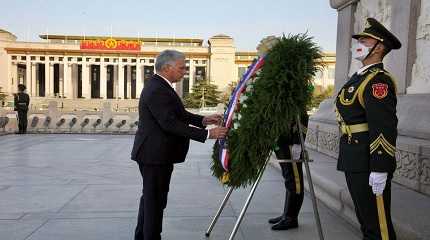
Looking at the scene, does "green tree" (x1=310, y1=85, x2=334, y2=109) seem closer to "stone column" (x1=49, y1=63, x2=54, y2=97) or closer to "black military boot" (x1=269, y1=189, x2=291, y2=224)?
"black military boot" (x1=269, y1=189, x2=291, y2=224)

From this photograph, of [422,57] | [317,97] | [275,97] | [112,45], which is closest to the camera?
[275,97]

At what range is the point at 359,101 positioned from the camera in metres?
2.97

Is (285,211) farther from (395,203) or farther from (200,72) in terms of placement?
(200,72)

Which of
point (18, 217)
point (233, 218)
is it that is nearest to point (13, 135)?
point (18, 217)

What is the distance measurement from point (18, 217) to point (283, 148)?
117 inches

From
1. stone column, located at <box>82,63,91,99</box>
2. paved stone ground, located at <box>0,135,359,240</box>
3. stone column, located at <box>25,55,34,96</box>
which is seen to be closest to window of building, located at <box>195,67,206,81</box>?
stone column, located at <box>82,63,91,99</box>

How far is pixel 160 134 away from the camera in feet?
11.5

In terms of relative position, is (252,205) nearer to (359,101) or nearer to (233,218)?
(233,218)

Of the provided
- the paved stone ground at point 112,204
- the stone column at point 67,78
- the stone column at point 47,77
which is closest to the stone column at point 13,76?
the stone column at point 47,77

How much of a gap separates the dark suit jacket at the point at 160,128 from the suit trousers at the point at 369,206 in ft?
4.09

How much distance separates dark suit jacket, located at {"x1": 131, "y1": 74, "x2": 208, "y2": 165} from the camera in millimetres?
3416

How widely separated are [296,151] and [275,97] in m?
0.87

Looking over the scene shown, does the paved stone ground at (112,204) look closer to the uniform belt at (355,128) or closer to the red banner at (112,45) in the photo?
the uniform belt at (355,128)

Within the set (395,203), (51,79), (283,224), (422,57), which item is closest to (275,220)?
(283,224)
